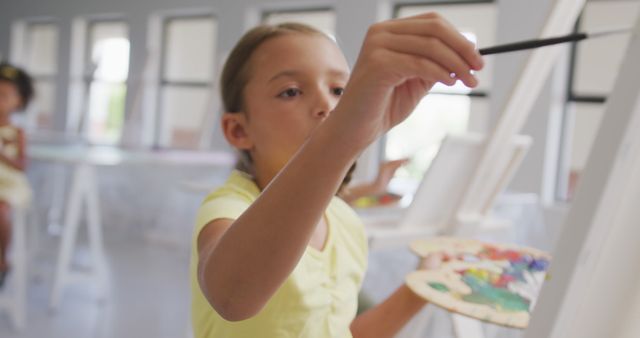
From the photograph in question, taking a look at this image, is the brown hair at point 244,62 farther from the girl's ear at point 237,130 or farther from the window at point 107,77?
the window at point 107,77

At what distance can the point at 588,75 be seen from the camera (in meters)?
4.30

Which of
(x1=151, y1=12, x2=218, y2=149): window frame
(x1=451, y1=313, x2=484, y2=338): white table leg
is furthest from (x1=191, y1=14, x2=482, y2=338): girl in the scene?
(x1=151, y1=12, x2=218, y2=149): window frame

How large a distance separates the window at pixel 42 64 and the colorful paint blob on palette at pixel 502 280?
23.4 feet

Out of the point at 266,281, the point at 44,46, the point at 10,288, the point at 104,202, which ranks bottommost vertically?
the point at 104,202

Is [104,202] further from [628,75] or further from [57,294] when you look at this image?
[628,75]

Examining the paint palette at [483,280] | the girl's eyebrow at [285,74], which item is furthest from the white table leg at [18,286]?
the girl's eyebrow at [285,74]

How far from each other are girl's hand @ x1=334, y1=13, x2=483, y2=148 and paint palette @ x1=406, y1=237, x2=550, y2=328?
1.43ft

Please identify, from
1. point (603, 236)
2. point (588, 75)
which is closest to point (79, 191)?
point (603, 236)

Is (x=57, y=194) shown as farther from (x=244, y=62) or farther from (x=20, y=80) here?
(x=244, y=62)

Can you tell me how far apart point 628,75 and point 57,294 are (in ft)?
9.80

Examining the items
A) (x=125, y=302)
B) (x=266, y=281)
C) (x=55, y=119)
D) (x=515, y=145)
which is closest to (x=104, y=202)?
(x=55, y=119)

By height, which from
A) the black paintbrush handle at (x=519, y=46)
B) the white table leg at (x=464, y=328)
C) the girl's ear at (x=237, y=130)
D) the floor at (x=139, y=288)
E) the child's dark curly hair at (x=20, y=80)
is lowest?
→ the floor at (x=139, y=288)

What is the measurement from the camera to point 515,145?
1.75m

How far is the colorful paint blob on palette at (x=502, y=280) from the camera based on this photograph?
811mm
